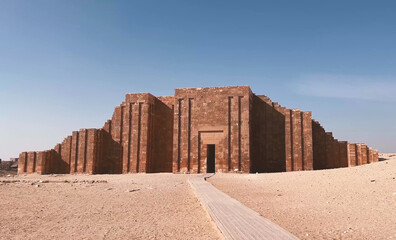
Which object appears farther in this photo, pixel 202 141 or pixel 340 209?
pixel 202 141

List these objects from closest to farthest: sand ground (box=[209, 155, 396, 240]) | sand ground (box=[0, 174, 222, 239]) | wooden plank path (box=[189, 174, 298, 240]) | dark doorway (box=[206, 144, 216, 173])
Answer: wooden plank path (box=[189, 174, 298, 240]) → sand ground (box=[209, 155, 396, 240]) → sand ground (box=[0, 174, 222, 239]) → dark doorway (box=[206, 144, 216, 173])

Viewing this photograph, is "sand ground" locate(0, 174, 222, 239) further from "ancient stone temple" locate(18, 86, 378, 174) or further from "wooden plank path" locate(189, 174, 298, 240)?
"ancient stone temple" locate(18, 86, 378, 174)

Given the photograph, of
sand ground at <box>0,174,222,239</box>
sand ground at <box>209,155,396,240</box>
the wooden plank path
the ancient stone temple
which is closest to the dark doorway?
the ancient stone temple

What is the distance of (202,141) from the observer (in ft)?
69.2

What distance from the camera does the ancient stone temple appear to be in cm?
2072

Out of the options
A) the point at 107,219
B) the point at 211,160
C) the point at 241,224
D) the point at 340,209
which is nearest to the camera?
the point at 241,224

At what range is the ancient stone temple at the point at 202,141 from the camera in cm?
2072

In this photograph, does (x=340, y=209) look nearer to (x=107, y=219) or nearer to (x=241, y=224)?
(x=241, y=224)

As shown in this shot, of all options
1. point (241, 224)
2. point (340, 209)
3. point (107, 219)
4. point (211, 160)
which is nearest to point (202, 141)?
point (211, 160)

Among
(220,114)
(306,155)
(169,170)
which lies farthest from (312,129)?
(169,170)

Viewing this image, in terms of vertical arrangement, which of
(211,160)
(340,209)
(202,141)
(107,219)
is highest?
(202,141)

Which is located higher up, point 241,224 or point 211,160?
point 211,160

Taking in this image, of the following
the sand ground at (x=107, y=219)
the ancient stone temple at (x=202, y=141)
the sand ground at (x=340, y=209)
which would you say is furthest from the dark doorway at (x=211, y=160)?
the sand ground at (x=107, y=219)

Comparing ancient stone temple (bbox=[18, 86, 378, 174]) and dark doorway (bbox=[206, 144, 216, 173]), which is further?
dark doorway (bbox=[206, 144, 216, 173])
